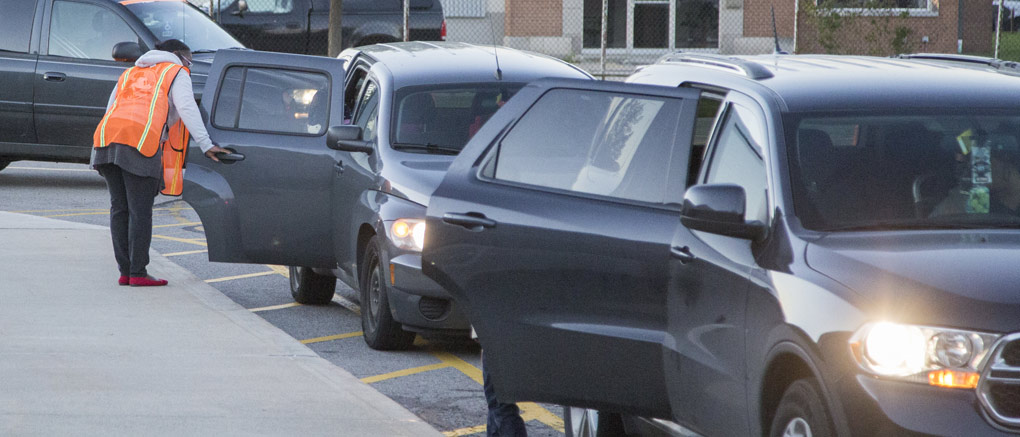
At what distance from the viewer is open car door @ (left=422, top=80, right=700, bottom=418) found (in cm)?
466

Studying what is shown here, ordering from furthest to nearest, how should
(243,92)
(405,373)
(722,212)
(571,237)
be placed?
1. (243,92)
2. (405,373)
3. (571,237)
4. (722,212)

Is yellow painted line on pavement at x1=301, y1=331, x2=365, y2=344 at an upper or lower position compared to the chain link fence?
lower

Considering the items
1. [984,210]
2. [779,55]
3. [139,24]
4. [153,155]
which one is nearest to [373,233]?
[153,155]

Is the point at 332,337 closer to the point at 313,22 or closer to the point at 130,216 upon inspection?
the point at 130,216

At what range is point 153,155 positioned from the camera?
9570mm

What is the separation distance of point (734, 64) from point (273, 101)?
477cm

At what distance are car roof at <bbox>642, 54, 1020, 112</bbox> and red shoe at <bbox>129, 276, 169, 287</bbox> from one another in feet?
17.5

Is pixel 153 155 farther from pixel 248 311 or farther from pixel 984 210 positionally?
pixel 984 210

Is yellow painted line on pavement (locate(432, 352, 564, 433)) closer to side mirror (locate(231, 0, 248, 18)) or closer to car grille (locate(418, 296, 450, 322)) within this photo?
car grille (locate(418, 296, 450, 322))

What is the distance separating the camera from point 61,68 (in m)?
14.7

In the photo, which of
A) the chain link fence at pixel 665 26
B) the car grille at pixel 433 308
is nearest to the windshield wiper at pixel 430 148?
the car grille at pixel 433 308

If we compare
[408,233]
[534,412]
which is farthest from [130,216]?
[534,412]

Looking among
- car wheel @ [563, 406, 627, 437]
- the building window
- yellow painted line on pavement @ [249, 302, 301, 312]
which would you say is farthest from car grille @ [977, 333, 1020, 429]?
the building window

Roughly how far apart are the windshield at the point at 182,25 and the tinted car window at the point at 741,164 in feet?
36.7
